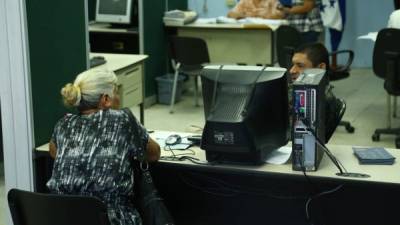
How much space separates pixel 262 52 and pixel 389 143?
1768 mm

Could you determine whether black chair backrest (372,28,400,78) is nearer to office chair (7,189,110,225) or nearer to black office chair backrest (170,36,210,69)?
black office chair backrest (170,36,210,69)

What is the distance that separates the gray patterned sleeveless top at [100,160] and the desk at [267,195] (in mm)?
278

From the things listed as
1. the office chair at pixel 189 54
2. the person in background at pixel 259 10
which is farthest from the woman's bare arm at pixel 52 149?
the person in background at pixel 259 10

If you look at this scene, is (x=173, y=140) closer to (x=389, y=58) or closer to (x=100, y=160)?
(x=100, y=160)

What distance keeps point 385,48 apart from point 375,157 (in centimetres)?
275

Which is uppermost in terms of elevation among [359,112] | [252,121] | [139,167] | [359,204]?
[252,121]

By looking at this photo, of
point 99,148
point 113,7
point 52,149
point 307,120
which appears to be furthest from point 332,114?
point 113,7

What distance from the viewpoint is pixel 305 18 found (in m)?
6.93

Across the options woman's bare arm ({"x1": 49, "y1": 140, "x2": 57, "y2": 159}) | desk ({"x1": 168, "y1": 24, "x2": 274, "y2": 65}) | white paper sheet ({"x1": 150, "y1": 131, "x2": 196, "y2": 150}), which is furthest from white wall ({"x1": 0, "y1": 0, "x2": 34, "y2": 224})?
desk ({"x1": 168, "y1": 24, "x2": 274, "y2": 65})

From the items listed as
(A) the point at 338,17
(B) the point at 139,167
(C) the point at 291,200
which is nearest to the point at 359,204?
(C) the point at 291,200

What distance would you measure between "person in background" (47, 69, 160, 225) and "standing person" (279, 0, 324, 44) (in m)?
4.52

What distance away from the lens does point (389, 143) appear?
17.2ft

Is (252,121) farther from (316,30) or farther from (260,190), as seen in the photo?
(316,30)

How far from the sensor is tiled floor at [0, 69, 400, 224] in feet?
17.8
